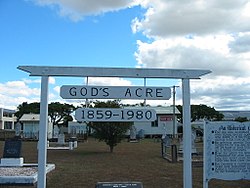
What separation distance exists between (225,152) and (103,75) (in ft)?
9.27

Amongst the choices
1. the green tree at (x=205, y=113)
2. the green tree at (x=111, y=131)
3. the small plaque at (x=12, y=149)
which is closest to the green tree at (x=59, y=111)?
the green tree at (x=205, y=113)

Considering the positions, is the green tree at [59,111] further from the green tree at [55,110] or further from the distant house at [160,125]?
the distant house at [160,125]

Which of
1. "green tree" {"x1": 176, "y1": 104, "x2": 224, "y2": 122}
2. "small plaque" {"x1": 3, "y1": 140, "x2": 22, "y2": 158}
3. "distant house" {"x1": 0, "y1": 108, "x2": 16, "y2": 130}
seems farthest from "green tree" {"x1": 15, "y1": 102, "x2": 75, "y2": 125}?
"small plaque" {"x1": 3, "y1": 140, "x2": 22, "y2": 158}

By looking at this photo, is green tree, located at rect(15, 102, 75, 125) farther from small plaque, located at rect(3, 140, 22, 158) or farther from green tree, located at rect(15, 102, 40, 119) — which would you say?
small plaque, located at rect(3, 140, 22, 158)

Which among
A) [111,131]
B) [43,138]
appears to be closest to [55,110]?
[111,131]

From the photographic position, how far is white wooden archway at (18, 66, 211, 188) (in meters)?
6.87

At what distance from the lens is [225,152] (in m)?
7.36

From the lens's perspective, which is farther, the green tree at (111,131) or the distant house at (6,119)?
the distant house at (6,119)

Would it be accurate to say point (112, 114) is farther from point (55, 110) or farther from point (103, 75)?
point (55, 110)

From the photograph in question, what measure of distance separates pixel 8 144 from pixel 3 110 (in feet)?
267

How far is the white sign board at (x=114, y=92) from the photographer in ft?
22.6

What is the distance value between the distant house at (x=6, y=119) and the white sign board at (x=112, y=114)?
287 ft

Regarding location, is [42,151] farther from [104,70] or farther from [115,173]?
[115,173]

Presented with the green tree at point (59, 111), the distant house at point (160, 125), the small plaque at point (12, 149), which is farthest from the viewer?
the green tree at point (59, 111)
